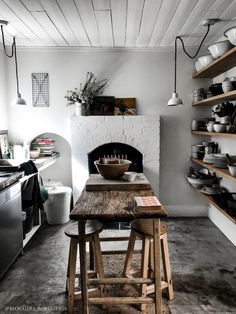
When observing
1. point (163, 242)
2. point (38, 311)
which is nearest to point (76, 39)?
point (163, 242)

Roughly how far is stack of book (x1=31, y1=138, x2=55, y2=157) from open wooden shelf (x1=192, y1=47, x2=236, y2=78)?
2303 millimetres

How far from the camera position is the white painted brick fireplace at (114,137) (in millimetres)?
3883

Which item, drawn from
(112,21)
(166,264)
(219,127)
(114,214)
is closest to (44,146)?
(112,21)

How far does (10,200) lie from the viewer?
2.46 meters

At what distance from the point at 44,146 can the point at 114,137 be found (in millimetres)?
1026

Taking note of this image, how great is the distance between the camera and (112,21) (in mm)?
2848

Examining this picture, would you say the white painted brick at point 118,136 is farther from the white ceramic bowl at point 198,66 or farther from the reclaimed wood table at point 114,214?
the reclaimed wood table at point 114,214

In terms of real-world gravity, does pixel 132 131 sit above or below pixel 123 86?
below

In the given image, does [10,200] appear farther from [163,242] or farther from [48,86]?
[48,86]

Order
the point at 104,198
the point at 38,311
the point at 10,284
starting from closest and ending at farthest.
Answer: the point at 104,198 < the point at 38,311 < the point at 10,284

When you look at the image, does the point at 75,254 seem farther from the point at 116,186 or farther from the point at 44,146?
the point at 44,146

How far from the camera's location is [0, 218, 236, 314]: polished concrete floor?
2.10 m

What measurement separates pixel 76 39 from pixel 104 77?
68 centimetres

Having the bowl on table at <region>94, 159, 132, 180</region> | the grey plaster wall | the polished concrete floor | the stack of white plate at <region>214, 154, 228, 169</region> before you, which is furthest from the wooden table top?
the grey plaster wall
